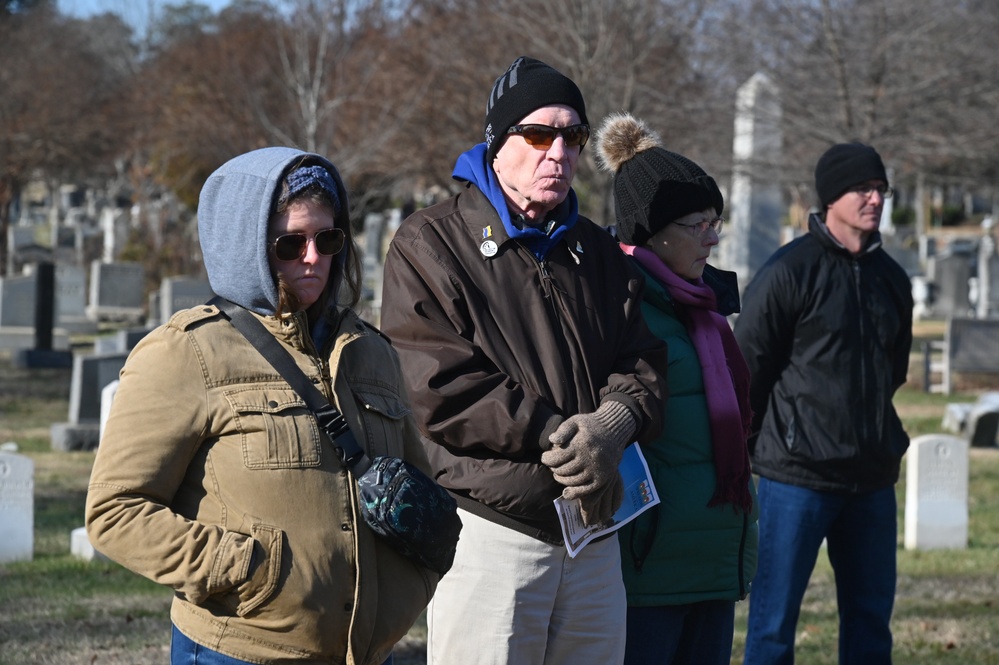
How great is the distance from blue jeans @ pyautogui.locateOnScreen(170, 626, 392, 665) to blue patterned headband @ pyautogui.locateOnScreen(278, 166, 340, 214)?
0.90 m

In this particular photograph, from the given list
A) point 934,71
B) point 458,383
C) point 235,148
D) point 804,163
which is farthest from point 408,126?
point 458,383

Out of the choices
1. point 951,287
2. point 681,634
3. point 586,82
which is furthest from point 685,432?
point 951,287

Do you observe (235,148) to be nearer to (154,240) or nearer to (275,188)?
(154,240)

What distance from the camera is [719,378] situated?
3844 millimetres

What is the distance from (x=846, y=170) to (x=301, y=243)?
9.54 ft

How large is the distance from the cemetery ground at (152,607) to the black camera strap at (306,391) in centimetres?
341

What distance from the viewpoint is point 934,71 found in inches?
535

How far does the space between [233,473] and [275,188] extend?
57cm

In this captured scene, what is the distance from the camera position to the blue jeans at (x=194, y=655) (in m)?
2.59

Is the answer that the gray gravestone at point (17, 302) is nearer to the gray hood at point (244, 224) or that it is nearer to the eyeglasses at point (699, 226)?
the eyeglasses at point (699, 226)

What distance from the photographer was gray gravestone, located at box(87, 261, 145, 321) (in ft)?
72.2

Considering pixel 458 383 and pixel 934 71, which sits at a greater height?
pixel 934 71

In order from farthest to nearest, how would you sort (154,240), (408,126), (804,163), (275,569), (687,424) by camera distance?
1. (154,240)
2. (408,126)
3. (804,163)
4. (687,424)
5. (275,569)

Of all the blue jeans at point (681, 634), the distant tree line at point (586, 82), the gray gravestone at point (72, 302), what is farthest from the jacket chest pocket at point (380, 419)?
the gray gravestone at point (72, 302)
